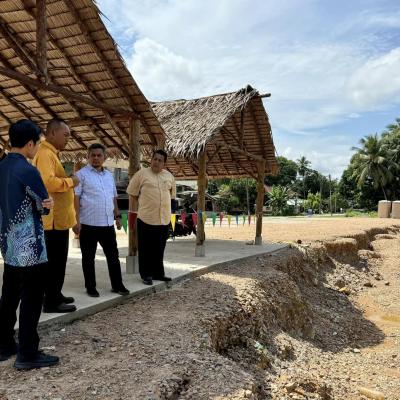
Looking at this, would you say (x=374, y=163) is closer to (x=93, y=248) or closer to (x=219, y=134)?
(x=219, y=134)

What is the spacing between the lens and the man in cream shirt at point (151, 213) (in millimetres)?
5688

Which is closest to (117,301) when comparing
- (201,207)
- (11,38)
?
(11,38)

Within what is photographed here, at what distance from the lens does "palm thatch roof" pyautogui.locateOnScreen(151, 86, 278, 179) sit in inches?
345

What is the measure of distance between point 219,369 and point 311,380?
1.21 metres

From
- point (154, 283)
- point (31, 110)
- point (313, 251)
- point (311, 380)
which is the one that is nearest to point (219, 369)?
point (311, 380)

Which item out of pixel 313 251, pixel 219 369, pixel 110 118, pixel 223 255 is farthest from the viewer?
pixel 313 251

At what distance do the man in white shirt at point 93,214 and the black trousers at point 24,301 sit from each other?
1.46 metres

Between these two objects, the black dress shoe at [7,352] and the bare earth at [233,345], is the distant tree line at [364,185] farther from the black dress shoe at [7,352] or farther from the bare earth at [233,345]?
the black dress shoe at [7,352]

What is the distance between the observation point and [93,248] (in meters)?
4.83

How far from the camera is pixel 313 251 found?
11320 mm

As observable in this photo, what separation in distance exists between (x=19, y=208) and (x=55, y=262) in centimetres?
126

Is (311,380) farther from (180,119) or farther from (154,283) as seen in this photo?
(180,119)

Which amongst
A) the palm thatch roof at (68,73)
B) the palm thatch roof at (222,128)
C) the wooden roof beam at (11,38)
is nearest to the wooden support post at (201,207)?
the palm thatch roof at (222,128)

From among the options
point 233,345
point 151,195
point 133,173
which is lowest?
point 233,345
